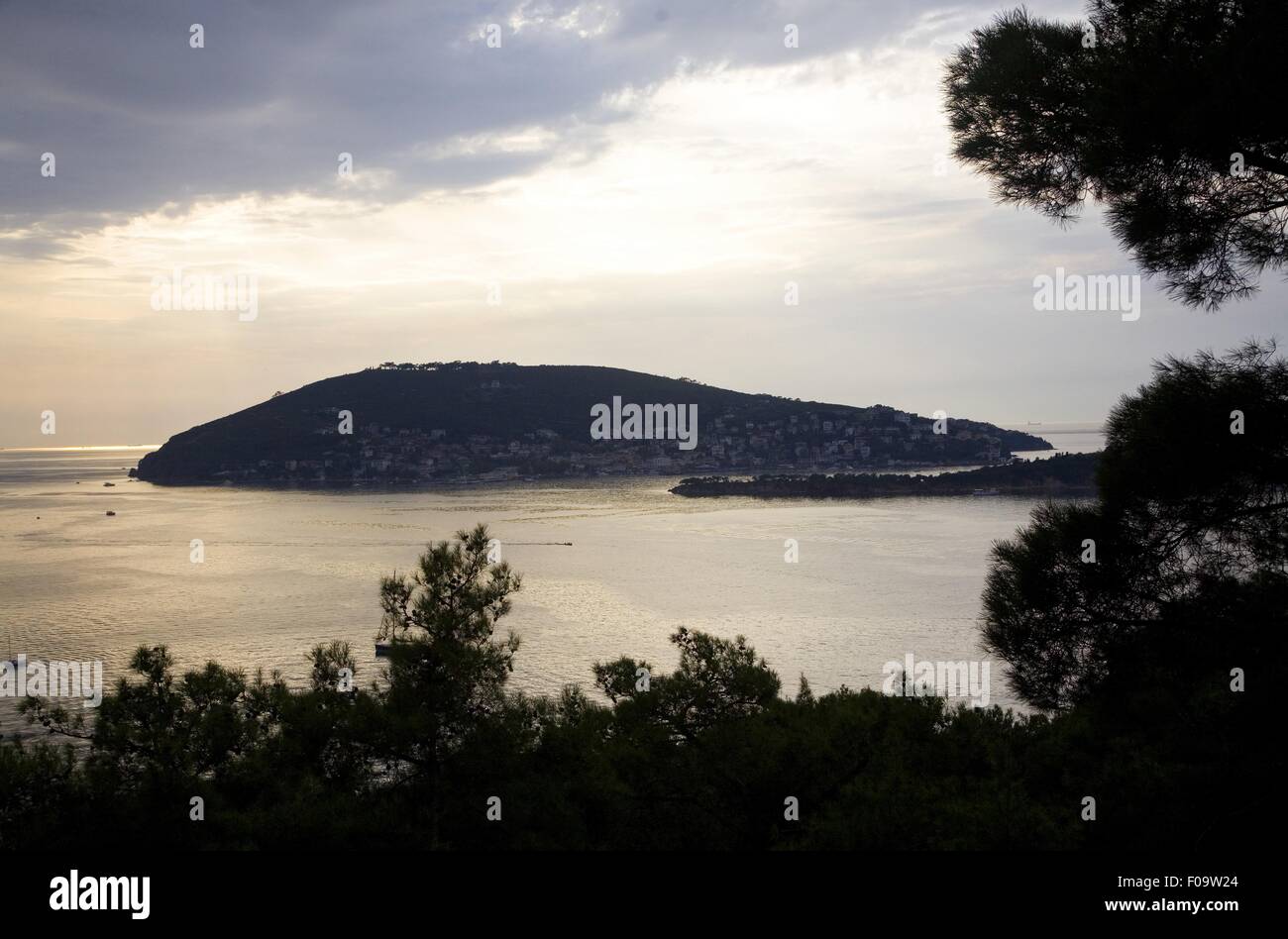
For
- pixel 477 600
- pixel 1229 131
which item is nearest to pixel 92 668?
pixel 477 600

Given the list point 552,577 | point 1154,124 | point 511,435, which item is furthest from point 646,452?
point 1154,124

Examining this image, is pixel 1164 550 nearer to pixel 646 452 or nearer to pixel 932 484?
pixel 932 484

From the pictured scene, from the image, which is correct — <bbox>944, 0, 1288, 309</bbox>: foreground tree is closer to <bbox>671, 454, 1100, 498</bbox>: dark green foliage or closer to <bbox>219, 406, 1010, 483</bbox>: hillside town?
<bbox>671, 454, 1100, 498</bbox>: dark green foliage

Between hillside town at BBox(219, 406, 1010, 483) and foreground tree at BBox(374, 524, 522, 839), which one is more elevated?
hillside town at BBox(219, 406, 1010, 483)

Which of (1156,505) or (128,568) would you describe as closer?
(1156,505)

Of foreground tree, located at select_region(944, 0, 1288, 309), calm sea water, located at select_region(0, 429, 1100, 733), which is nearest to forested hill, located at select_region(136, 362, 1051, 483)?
calm sea water, located at select_region(0, 429, 1100, 733)
